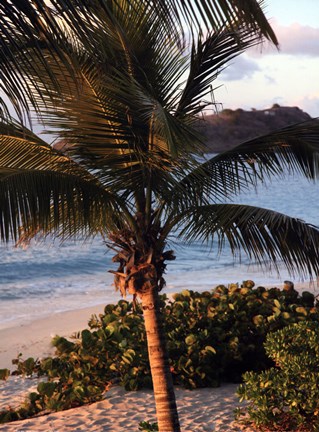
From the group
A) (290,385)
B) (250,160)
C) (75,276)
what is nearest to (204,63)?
(250,160)

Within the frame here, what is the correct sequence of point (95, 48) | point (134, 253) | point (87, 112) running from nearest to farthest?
point (95, 48) → point (87, 112) → point (134, 253)

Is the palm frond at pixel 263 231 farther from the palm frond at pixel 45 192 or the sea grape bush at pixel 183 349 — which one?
the sea grape bush at pixel 183 349

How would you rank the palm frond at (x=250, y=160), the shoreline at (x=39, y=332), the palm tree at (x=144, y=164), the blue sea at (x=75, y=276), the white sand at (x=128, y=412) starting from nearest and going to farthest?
the palm tree at (x=144, y=164) < the palm frond at (x=250, y=160) < the white sand at (x=128, y=412) < the shoreline at (x=39, y=332) < the blue sea at (x=75, y=276)

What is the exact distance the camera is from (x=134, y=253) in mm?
6699

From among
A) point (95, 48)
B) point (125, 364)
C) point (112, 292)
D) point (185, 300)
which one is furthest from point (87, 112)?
point (112, 292)

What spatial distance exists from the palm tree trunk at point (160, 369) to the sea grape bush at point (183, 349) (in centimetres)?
173

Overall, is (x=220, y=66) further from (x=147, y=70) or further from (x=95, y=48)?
(x=95, y=48)

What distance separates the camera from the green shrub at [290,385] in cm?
646

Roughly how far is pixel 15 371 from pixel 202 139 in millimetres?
5935

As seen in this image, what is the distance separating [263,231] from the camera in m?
6.68

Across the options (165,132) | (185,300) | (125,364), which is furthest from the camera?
(185,300)

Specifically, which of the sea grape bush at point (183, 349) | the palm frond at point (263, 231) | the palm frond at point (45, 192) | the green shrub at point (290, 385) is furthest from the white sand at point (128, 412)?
the palm frond at point (45, 192)

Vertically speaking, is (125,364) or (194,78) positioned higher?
(194,78)

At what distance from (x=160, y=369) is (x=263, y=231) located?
1.64 meters
